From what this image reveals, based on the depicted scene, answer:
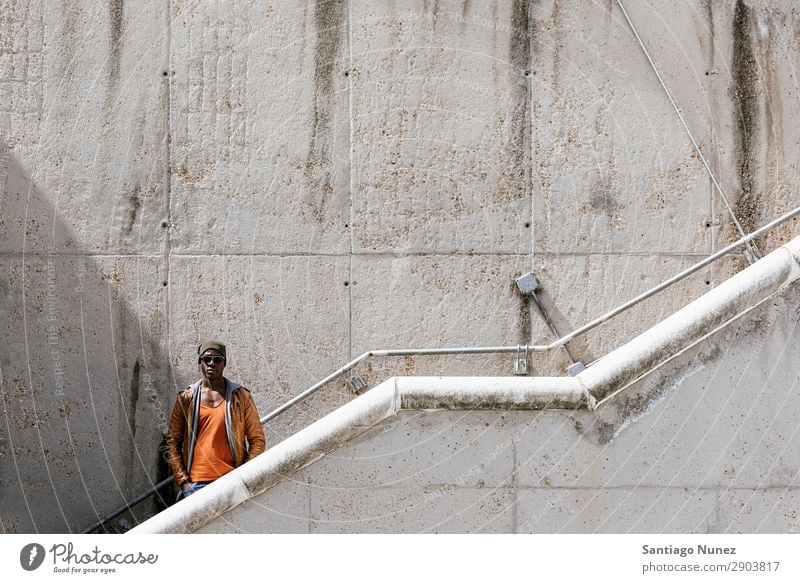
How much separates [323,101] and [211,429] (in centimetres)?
263

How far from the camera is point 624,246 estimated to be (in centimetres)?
793

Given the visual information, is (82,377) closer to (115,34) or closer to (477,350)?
(115,34)

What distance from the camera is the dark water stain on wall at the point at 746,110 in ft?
26.0

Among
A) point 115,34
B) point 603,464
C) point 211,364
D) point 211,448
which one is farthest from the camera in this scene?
point 115,34

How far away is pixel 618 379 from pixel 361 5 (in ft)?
11.6

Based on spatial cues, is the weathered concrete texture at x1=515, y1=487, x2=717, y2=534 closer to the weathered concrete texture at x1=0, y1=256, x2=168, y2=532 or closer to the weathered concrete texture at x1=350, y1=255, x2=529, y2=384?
the weathered concrete texture at x1=350, y1=255, x2=529, y2=384

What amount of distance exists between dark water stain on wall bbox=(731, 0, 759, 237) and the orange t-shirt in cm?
408

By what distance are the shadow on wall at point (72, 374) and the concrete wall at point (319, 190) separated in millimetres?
16

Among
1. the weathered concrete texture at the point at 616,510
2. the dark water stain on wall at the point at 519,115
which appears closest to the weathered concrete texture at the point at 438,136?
the dark water stain on wall at the point at 519,115

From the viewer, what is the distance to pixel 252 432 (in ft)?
21.9

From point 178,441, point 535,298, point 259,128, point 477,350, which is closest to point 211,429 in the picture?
point 178,441

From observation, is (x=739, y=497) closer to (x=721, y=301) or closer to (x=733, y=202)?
(x=721, y=301)

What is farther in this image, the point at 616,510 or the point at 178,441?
the point at 178,441

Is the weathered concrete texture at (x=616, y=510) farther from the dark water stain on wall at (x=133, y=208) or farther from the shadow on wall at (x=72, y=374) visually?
the dark water stain on wall at (x=133, y=208)
